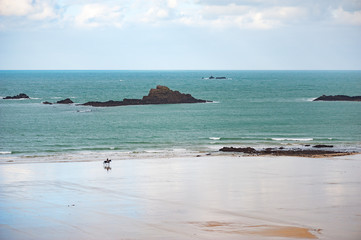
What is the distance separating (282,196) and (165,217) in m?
6.71

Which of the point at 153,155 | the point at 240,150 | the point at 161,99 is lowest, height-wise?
the point at 153,155

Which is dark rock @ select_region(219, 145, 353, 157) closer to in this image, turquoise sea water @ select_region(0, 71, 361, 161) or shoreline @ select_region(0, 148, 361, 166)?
shoreline @ select_region(0, 148, 361, 166)

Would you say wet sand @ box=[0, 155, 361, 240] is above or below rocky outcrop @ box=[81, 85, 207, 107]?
below

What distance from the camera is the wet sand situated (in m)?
20.6

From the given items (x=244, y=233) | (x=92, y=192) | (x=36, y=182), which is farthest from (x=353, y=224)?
(x=36, y=182)

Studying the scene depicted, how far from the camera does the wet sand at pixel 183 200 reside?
20.6 metres

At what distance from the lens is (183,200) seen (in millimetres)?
25516

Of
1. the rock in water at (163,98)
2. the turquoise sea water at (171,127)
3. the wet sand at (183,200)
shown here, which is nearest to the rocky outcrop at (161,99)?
the rock in water at (163,98)

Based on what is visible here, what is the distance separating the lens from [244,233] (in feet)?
66.0

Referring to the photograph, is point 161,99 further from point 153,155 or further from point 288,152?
point 288,152

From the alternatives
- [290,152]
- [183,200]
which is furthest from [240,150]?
[183,200]

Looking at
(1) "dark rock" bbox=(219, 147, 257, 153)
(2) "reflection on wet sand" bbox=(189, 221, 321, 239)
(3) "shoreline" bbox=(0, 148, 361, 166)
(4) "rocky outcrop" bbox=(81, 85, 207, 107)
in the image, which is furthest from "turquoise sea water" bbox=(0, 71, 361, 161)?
(2) "reflection on wet sand" bbox=(189, 221, 321, 239)

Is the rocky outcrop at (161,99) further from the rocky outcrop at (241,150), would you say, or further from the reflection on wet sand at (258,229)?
the reflection on wet sand at (258,229)

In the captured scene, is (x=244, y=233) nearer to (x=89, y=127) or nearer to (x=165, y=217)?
(x=165, y=217)
